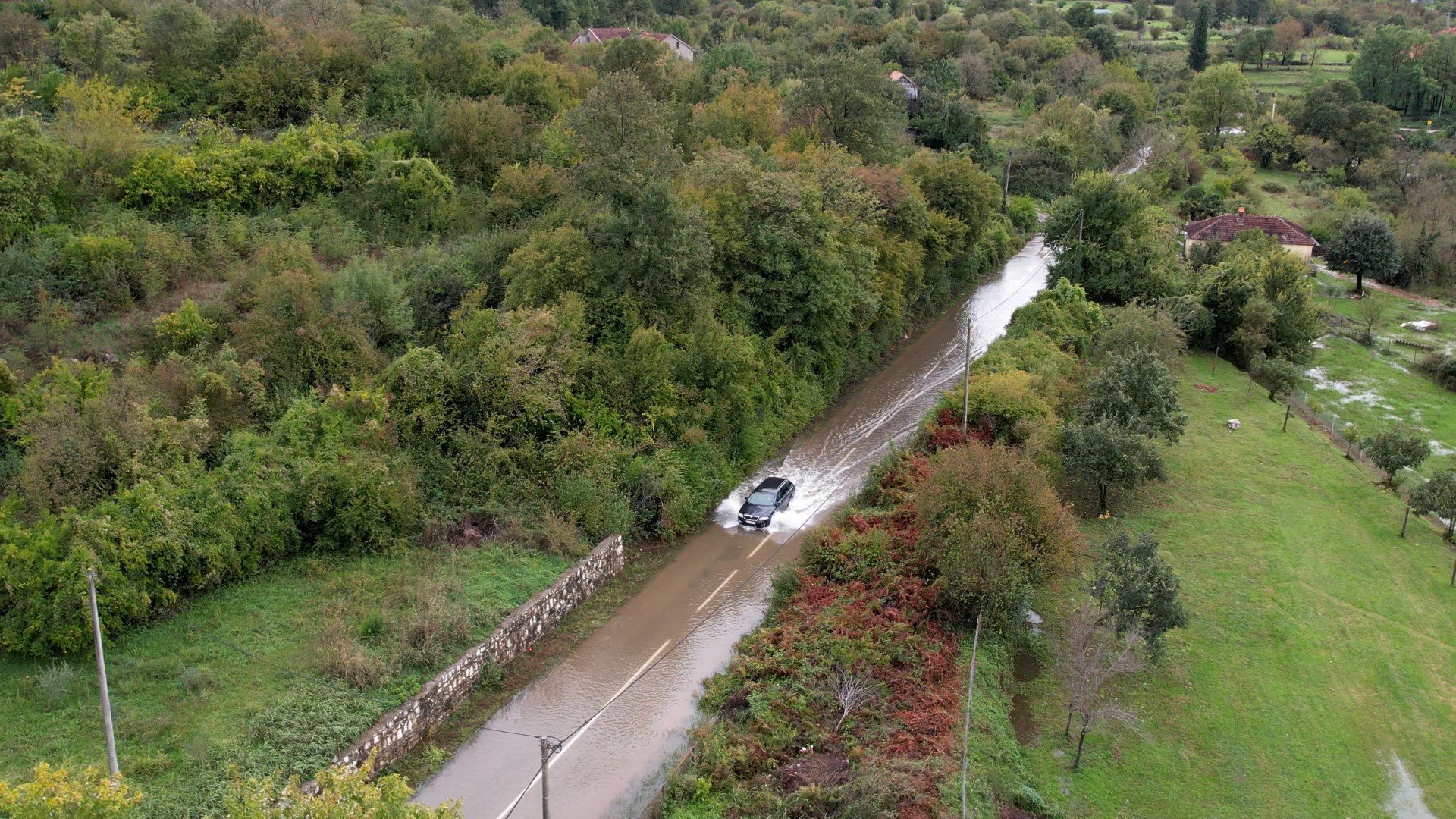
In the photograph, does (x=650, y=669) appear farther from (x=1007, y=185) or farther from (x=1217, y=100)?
(x=1217, y=100)

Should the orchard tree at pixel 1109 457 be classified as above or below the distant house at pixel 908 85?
below

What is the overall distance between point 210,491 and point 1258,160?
82863 millimetres

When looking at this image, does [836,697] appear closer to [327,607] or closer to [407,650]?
[407,650]

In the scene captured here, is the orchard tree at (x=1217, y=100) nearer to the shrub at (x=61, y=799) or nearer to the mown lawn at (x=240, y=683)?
the mown lawn at (x=240, y=683)

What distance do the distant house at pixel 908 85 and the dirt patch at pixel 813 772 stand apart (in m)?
65.2

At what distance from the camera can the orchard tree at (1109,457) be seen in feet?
99.1

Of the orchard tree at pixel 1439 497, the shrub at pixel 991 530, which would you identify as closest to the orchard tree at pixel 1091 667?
the shrub at pixel 991 530

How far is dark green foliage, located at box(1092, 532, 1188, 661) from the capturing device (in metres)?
23.0

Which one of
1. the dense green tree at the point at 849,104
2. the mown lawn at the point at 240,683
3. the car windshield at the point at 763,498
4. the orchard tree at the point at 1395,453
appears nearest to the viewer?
the mown lawn at the point at 240,683

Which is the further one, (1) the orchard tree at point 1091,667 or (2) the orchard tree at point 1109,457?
(2) the orchard tree at point 1109,457

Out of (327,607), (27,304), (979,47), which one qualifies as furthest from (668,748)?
(979,47)

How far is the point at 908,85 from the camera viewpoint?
8031cm

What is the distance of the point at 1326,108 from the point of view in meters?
79.2

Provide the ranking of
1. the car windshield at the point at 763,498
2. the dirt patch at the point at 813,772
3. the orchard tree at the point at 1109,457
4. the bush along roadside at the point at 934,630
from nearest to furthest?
the dirt patch at the point at 813,772, the bush along roadside at the point at 934,630, the orchard tree at the point at 1109,457, the car windshield at the point at 763,498
